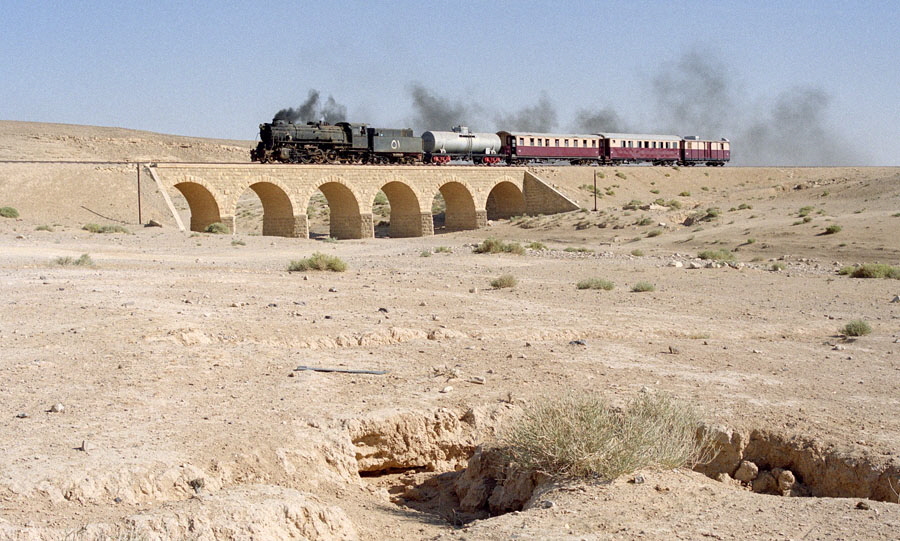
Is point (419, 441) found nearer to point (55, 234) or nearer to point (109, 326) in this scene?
point (109, 326)

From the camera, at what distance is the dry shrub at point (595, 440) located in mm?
5613

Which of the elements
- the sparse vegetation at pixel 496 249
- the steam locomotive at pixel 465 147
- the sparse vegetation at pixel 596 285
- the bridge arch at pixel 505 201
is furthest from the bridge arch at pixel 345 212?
the sparse vegetation at pixel 596 285

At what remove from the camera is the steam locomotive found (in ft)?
121

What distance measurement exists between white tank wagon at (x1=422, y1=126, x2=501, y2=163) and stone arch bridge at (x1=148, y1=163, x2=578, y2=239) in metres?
1.84

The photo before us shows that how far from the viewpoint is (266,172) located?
110 ft

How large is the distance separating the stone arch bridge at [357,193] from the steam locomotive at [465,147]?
69.5 inches

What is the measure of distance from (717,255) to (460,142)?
23.1 metres

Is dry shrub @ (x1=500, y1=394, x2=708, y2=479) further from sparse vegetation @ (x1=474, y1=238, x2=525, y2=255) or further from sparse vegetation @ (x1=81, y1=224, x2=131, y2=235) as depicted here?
sparse vegetation @ (x1=81, y1=224, x2=131, y2=235)

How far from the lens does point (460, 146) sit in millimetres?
45031

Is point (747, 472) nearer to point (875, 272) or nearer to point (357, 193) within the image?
point (875, 272)

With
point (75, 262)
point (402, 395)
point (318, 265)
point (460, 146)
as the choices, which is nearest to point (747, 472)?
point (402, 395)

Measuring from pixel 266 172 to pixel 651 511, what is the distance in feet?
98.8

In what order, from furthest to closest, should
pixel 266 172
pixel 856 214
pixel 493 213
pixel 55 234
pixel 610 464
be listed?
pixel 493 213
pixel 266 172
pixel 856 214
pixel 55 234
pixel 610 464

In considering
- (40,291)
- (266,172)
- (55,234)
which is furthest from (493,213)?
(40,291)
